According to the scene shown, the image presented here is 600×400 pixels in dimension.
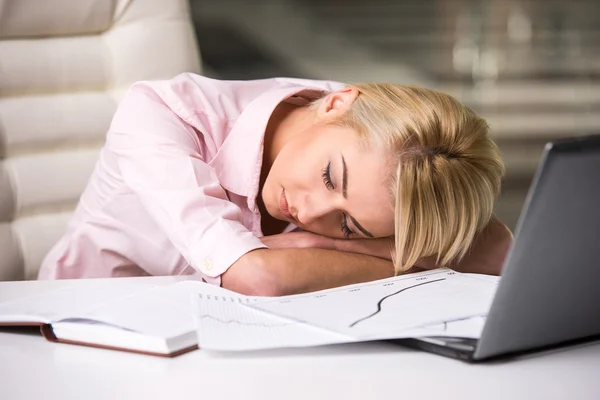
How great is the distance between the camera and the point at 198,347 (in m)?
0.72

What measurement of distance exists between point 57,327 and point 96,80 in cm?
92

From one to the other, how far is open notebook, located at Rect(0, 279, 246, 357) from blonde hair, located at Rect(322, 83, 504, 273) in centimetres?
25

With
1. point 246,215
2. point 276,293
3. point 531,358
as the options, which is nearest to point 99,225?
point 246,215

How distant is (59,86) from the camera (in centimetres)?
156

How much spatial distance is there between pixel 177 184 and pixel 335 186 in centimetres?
21

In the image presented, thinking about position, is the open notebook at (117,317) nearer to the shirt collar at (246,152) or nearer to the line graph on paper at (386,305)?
the line graph on paper at (386,305)

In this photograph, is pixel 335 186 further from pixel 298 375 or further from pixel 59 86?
pixel 59 86

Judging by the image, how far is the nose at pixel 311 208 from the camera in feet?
3.42

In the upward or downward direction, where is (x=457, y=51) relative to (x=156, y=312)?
downward

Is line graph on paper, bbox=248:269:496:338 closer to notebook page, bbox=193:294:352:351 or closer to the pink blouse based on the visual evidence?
notebook page, bbox=193:294:352:351

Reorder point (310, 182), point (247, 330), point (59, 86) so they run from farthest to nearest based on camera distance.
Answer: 1. point (59, 86)
2. point (310, 182)
3. point (247, 330)

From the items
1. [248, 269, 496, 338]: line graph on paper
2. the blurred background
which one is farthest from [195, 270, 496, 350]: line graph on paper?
the blurred background

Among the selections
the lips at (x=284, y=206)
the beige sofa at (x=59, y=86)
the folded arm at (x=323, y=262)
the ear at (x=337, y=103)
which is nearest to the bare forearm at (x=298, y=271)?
the folded arm at (x=323, y=262)

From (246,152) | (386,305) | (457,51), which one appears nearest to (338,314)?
(386,305)
